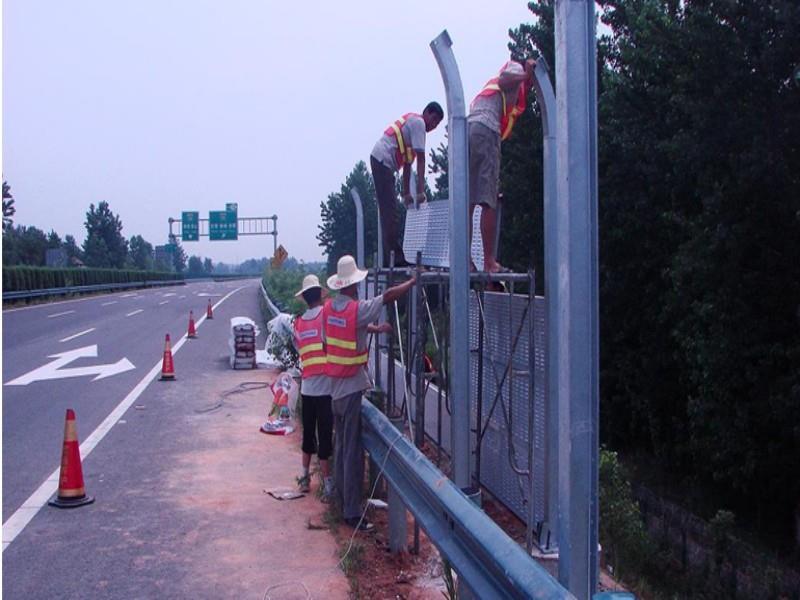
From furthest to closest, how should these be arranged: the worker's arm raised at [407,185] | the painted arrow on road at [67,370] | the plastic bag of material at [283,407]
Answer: the painted arrow on road at [67,370]
the plastic bag of material at [283,407]
the worker's arm raised at [407,185]

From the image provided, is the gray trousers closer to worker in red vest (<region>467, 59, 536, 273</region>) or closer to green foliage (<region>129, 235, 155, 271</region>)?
worker in red vest (<region>467, 59, 536, 273</region>)

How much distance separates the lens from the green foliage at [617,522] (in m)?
8.30

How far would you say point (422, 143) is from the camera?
712 centimetres

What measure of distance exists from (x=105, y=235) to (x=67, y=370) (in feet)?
309

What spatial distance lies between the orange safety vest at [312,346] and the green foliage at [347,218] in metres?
14.2

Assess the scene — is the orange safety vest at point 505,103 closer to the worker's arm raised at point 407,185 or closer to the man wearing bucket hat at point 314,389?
the worker's arm raised at point 407,185

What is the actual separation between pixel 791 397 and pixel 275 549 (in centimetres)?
831

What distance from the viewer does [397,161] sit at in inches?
300

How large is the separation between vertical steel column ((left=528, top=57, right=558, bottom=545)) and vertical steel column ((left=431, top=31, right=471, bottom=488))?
48 centimetres

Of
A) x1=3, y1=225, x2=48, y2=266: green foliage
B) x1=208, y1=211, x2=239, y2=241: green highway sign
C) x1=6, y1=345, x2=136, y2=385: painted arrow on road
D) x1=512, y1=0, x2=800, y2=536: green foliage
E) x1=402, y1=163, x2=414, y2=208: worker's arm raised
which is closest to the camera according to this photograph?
x1=402, y1=163, x2=414, y2=208: worker's arm raised

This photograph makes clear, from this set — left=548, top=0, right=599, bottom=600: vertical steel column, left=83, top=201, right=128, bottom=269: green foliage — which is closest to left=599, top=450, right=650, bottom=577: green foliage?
left=548, top=0, right=599, bottom=600: vertical steel column

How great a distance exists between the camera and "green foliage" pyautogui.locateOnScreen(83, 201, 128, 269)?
10011 cm

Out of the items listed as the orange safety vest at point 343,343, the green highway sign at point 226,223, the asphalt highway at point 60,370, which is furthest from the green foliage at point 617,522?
the green highway sign at point 226,223

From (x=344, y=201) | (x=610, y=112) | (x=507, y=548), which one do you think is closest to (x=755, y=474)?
(x=610, y=112)
